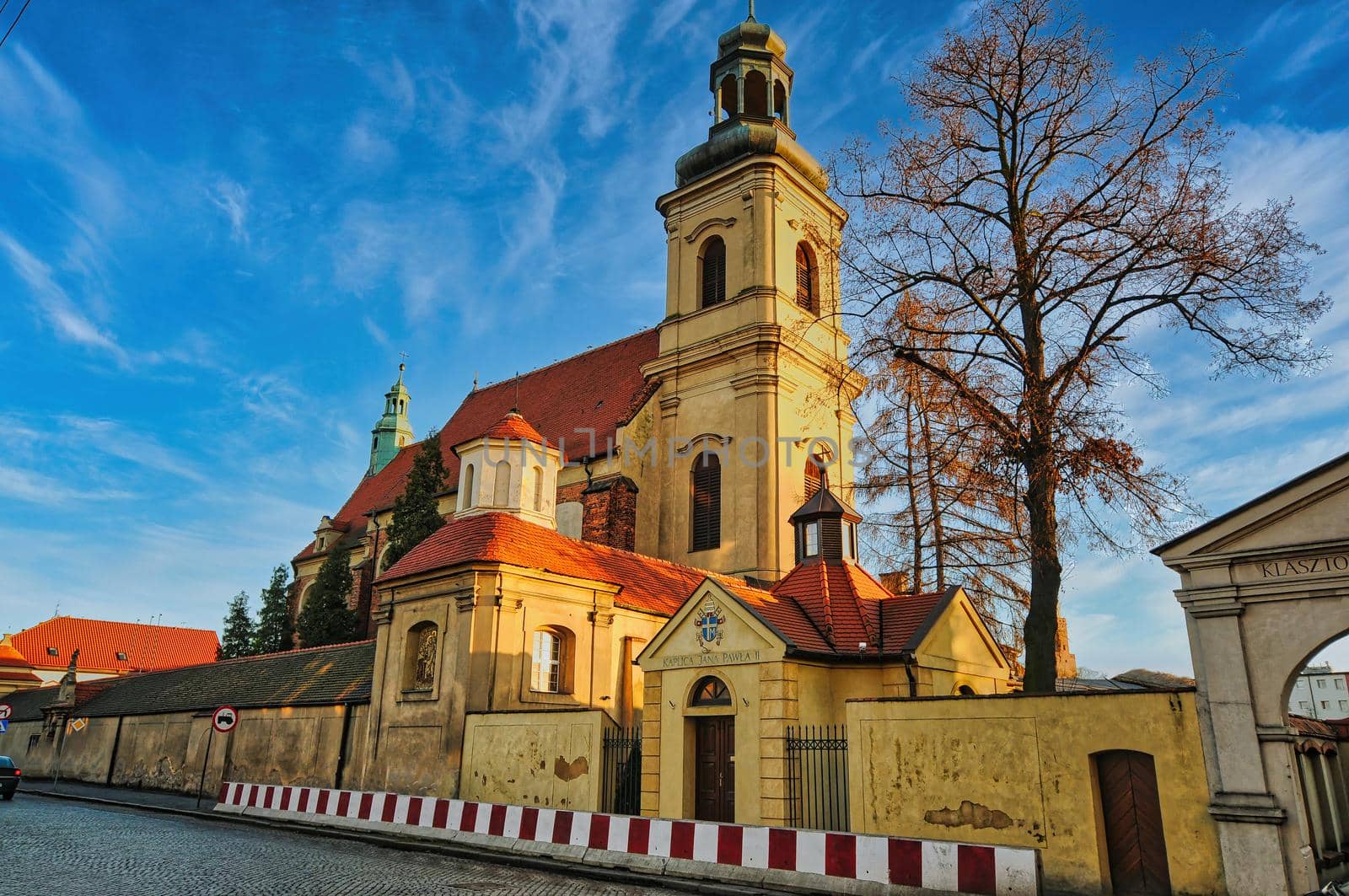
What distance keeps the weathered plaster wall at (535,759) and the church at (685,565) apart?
1.8 inches

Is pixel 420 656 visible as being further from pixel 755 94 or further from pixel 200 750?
pixel 755 94

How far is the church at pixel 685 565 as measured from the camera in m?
16.2

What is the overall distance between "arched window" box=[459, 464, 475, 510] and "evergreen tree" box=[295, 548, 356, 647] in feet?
51.7

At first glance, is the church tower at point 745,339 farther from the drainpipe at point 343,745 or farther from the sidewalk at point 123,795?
the sidewalk at point 123,795

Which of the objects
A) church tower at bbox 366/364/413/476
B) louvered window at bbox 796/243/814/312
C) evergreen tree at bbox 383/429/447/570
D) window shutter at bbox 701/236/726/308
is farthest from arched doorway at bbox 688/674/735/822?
church tower at bbox 366/364/413/476

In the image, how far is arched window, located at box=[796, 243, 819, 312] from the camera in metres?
33.7

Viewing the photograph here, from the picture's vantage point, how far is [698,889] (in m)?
11.8

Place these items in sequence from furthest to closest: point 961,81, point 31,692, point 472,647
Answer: point 31,692, point 472,647, point 961,81

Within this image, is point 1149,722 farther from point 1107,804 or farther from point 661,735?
point 661,735

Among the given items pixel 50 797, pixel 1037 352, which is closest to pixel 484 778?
pixel 1037 352

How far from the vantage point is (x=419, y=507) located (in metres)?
34.2

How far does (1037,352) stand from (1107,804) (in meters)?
7.91

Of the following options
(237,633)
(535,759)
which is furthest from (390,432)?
(535,759)

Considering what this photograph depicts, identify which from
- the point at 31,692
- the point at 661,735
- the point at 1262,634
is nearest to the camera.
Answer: the point at 1262,634
